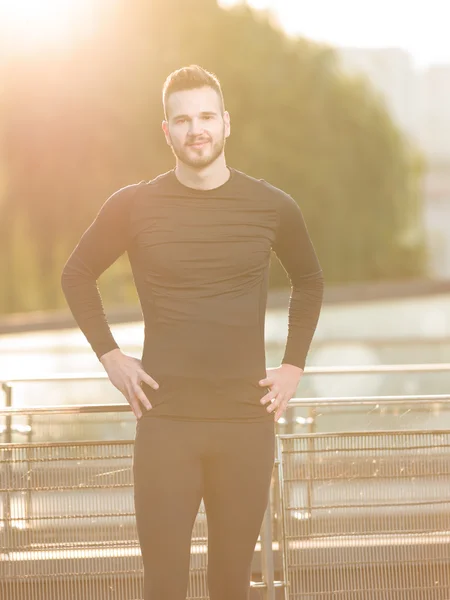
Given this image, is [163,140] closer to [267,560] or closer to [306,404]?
[306,404]

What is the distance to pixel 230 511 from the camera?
4434 mm

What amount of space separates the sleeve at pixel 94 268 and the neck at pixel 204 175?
0.56ft

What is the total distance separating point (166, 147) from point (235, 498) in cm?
3734

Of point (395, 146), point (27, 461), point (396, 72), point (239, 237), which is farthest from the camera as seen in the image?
point (396, 72)

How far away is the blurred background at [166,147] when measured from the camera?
38.9 m

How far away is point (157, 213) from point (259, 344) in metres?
0.56

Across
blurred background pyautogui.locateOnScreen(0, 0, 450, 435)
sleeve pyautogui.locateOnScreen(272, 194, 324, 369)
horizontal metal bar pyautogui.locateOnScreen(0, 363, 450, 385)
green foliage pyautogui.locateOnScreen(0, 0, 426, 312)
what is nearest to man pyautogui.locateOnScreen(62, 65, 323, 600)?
sleeve pyautogui.locateOnScreen(272, 194, 324, 369)

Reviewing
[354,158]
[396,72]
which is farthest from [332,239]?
[396,72]

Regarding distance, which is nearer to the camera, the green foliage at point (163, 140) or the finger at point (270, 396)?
the finger at point (270, 396)

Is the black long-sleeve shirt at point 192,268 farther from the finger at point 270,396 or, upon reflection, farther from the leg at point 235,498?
the leg at point 235,498

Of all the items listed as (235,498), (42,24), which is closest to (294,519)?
(235,498)

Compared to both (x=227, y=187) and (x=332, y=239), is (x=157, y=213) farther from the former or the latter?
(x=332, y=239)

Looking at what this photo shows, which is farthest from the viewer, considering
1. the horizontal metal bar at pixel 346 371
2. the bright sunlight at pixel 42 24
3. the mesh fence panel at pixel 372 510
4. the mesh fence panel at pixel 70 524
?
the bright sunlight at pixel 42 24

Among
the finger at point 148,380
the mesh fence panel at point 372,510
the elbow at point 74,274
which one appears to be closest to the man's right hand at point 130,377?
the finger at point 148,380
